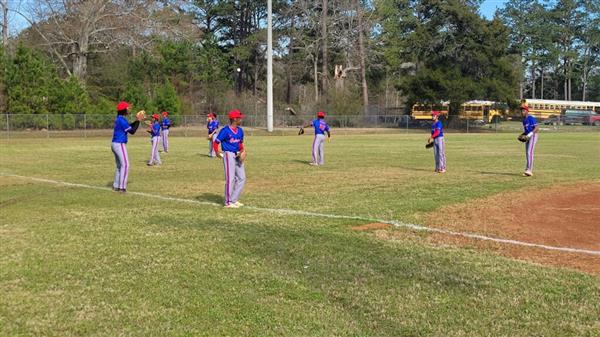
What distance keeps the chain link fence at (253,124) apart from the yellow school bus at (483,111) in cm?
159

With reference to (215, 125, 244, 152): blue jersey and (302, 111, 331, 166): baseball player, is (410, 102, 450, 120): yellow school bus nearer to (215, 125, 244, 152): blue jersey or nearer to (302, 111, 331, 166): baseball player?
(302, 111, 331, 166): baseball player

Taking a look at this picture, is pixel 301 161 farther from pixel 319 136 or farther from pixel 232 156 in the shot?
pixel 232 156

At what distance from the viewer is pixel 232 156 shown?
1052cm

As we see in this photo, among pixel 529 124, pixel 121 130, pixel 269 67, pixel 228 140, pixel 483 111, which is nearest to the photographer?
pixel 228 140

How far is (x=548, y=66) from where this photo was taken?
369 feet

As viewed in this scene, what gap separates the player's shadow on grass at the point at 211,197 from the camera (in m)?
11.6

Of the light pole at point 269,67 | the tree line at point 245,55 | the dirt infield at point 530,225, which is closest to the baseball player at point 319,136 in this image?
the dirt infield at point 530,225

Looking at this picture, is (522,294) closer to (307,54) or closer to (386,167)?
(386,167)

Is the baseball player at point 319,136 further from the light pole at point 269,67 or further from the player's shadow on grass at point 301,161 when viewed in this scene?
the light pole at point 269,67

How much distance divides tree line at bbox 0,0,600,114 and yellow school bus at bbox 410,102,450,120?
62.4 inches

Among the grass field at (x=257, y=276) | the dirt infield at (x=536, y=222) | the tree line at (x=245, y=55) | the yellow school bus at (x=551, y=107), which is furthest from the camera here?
the yellow school bus at (x=551, y=107)

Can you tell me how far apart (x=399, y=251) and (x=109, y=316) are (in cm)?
372

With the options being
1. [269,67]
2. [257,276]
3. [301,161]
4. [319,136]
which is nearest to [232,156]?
[257,276]

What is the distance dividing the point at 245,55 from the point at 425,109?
23892 millimetres
